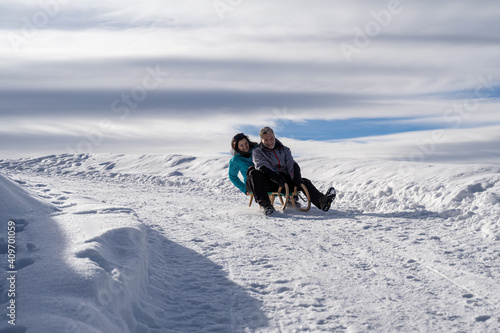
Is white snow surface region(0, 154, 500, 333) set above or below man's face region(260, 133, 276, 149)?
below

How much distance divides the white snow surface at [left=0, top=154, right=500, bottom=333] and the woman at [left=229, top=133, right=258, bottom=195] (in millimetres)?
792

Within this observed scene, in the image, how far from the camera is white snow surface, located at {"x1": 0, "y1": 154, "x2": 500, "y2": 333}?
3082 millimetres

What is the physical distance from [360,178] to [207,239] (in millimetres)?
6424

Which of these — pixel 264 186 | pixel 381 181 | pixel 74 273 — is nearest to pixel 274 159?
pixel 264 186

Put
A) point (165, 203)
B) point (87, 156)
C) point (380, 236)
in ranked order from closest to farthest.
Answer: point (380, 236), point (165, 203), point (87, 156)

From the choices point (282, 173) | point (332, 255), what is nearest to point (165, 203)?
point (282, 173)

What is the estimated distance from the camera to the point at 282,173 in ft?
27.1

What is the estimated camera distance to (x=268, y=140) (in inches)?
323

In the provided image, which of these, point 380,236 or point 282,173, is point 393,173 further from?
point 380,236

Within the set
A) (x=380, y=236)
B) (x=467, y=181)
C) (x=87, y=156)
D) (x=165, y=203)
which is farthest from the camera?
(x=87, y=156)

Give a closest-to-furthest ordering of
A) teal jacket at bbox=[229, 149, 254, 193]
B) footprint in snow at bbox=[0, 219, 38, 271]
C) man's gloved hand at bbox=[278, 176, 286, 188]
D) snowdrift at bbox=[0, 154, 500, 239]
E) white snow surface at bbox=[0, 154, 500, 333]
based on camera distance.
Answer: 1. white snow surface at bbox=[0, 154, 500, 333]
2. footprint in snow at bbox=[0, 219, 38, 271]
3. snowdrift at bbox=[0, 154, 500, 239]
4. man's gloved hand at bbox=[278, 176, 286, 188]
5. teal jacket at bbox=[229, 149, 254, 193]

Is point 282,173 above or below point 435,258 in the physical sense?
above

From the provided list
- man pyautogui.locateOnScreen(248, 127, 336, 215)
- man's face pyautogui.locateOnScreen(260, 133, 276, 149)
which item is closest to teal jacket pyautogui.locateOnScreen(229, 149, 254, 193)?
man pyautogui.locateOnScreen(248, 127, 336, 215)

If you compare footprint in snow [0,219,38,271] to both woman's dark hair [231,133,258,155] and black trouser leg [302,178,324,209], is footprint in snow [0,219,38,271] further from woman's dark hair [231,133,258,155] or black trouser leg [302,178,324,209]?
black trouser leg [302,178,324,209]
